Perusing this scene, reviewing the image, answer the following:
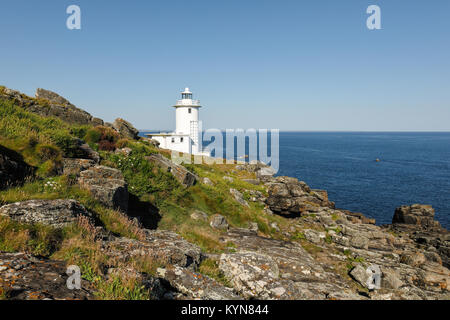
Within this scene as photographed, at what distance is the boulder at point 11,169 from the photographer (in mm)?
8690

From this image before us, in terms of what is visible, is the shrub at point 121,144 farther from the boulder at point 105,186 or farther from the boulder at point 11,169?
the boulder at point 11,169

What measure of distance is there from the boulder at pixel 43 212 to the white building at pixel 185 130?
52046mm

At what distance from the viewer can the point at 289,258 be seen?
41.3ft

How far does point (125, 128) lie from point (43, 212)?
25.4 m

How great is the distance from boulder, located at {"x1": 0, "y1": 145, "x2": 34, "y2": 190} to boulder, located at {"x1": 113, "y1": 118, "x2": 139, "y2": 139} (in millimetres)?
20189

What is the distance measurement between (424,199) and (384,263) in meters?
44.5

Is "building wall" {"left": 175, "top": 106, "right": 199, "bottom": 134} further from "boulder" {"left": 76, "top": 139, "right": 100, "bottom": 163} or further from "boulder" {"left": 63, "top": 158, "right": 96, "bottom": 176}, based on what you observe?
"boulder" {"left": 63, "top": 158, "right": 96, "bottom": 176}

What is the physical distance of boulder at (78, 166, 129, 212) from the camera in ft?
34.5

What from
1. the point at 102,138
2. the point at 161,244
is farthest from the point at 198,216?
the point at 102,138

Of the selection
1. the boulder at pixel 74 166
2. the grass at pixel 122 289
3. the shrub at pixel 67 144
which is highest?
the shrub at pixel 67 144

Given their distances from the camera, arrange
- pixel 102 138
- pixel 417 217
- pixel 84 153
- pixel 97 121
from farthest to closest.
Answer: pixel 417 217 < pixel 97 121 < pixel 102 138 < pixel 84 153

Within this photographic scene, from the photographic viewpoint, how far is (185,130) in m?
60.2

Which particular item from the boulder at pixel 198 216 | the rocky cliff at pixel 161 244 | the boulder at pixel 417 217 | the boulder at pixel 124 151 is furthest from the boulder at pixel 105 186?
the boulder at pixel 417 217

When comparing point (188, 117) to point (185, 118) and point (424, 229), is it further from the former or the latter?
point (424, 229)
